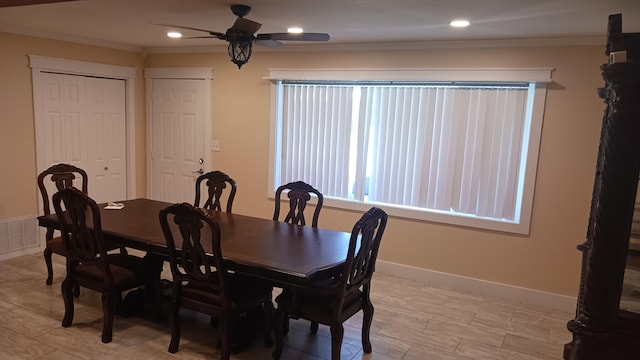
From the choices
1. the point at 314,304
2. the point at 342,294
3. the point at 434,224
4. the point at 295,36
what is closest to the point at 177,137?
the point at 295,36

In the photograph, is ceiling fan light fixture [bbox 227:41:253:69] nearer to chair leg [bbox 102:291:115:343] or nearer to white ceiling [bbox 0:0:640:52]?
white ceiling [bbox 0:0:640:52]

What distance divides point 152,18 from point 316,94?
1.83m

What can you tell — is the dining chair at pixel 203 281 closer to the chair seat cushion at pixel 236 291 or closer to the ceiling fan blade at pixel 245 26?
the chair seat cushion at pixel 236 291

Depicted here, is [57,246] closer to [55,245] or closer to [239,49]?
[55,245]

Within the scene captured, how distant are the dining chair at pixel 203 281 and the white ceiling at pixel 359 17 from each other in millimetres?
1425

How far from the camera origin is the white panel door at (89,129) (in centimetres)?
487

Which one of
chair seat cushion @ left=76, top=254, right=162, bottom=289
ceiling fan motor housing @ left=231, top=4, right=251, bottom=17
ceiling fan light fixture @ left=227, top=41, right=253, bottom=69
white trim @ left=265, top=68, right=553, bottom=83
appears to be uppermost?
ceiling fan motor housing @ left=231, top=4, right=251, bottom=17

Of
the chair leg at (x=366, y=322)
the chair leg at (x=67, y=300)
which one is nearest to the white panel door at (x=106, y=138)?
the chair leg at (x=67, y=300)

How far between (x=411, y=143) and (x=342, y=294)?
2.23m

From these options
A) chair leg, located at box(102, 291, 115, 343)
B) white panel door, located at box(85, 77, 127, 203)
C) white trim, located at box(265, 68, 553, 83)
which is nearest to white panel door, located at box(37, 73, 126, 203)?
white panel door, located at box(85, 77, 127, 203)

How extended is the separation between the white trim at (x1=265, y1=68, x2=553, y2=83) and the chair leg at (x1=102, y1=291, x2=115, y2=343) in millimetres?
2799

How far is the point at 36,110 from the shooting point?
4.68 m

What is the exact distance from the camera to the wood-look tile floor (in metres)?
3.00

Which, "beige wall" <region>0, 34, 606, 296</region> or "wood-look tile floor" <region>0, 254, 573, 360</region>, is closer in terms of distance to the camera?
"wood-look tile floor" <region>0, 254, 573, 360</region>
